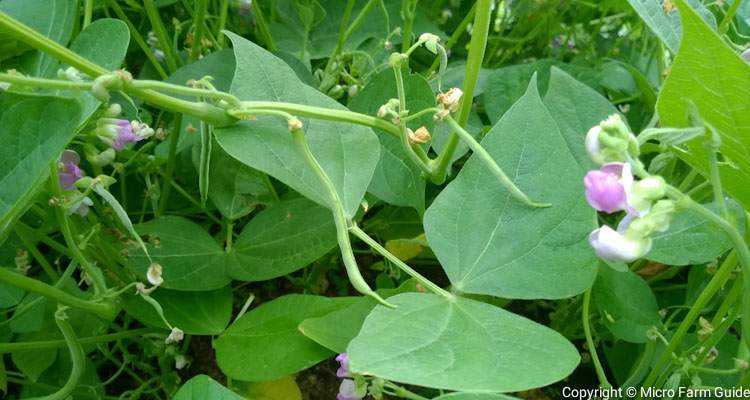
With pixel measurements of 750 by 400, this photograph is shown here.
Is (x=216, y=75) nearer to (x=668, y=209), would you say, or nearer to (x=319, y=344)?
(x=319, y=344)

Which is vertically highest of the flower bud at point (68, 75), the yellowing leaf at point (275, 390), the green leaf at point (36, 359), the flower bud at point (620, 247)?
the flower bud at point (620, 247)

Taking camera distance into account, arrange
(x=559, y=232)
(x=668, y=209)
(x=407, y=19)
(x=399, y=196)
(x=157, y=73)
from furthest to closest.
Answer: (x=157, y=73) < (x=407, y=19) < (x=399, y=196) < (x=559, y=232) < (x=668, y=209)

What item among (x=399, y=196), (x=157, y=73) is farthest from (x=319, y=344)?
(x=157, y=73)

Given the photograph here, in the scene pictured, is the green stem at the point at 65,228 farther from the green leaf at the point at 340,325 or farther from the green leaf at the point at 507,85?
the green leaf at the point at 507,85

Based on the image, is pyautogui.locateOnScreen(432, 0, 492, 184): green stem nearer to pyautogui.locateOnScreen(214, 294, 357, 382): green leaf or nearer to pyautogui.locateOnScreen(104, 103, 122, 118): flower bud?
pyautogui.locateOnScreen(214, 294, 357, 382): green leaf

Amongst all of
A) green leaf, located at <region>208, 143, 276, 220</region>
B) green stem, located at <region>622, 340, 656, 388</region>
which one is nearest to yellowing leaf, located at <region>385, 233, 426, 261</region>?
green leaf, located at <region>208, 143, 276, 220</region>

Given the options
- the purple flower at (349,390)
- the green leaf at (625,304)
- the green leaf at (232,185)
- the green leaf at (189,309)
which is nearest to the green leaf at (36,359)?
the green leaf at (189,309)
